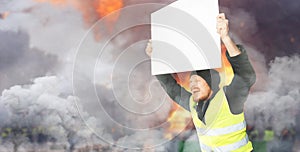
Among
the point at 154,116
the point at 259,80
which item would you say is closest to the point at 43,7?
the point at 154,116

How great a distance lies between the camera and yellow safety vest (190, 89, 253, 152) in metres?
2.05

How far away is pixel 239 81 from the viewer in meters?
2.01

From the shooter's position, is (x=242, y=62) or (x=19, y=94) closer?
(x=242, y=62)

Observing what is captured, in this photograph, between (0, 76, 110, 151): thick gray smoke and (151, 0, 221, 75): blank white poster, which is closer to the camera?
(151, 0, 221, 75): blank white poster

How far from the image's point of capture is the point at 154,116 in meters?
2.56

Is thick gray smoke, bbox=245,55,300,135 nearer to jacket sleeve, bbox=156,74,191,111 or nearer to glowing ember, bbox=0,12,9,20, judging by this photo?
jacket sleeve, bbox=156,74,191,111

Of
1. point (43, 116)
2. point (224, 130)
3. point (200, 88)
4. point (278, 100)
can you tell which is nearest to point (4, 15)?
point (43, 116)

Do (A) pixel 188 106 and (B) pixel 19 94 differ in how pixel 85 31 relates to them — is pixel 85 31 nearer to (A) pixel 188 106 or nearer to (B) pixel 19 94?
(B) pixel 19 94

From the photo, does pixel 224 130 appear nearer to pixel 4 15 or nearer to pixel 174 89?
pixel 174 89

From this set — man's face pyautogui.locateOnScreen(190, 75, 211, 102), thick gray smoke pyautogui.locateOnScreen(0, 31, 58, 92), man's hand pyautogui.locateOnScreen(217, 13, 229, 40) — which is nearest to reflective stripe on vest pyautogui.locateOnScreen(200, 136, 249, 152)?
man's face pyautogui.locateOnScreen(190, 75, 211, 102)

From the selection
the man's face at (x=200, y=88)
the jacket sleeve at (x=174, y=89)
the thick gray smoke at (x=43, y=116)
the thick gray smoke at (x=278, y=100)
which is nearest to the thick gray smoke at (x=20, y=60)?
the thick gray smoke at (x=43, y=116)

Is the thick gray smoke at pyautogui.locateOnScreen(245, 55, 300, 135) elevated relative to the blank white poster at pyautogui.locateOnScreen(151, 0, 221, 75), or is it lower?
lower

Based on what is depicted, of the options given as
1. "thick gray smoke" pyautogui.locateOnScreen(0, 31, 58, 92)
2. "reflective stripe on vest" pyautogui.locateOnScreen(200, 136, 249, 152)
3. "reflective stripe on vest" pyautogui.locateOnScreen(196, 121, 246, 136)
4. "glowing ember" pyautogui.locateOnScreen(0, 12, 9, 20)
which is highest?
"glowing ember" pyautogui.locateOnScreen(0, 12, 9, 20)

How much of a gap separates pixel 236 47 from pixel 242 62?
79 mm
